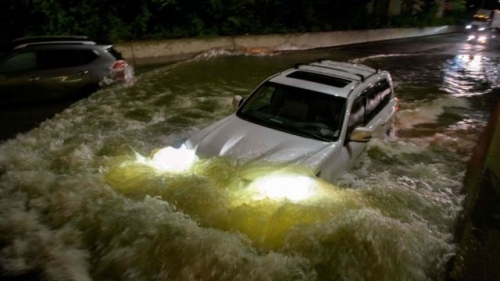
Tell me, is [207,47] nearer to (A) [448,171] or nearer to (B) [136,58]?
(B) [136,58]

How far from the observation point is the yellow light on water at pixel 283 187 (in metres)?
5.00

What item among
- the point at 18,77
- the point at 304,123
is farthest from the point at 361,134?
the point at 18,77

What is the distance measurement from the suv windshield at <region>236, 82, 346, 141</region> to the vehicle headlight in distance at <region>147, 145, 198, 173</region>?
3.27ft

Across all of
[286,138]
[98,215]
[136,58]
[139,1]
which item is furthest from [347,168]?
[139,1]

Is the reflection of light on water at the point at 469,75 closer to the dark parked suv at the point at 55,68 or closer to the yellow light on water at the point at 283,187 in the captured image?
the yellow light on water at the point at 283,187

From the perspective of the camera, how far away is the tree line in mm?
14633

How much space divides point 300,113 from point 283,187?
4.21 ft

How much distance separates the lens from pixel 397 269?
449 cm

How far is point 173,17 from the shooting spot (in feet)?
58.1

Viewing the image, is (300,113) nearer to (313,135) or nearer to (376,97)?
(313,135)

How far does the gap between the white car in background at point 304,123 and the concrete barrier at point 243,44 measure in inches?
388

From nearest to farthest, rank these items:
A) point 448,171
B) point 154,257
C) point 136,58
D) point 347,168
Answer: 1. point 154,257
2. point 347,168
3. point 448,171
4. point 136,58

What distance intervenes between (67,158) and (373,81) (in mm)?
4927

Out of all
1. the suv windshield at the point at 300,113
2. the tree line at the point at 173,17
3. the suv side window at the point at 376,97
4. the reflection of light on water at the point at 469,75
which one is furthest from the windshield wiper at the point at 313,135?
the tree line at the point at 173,17
